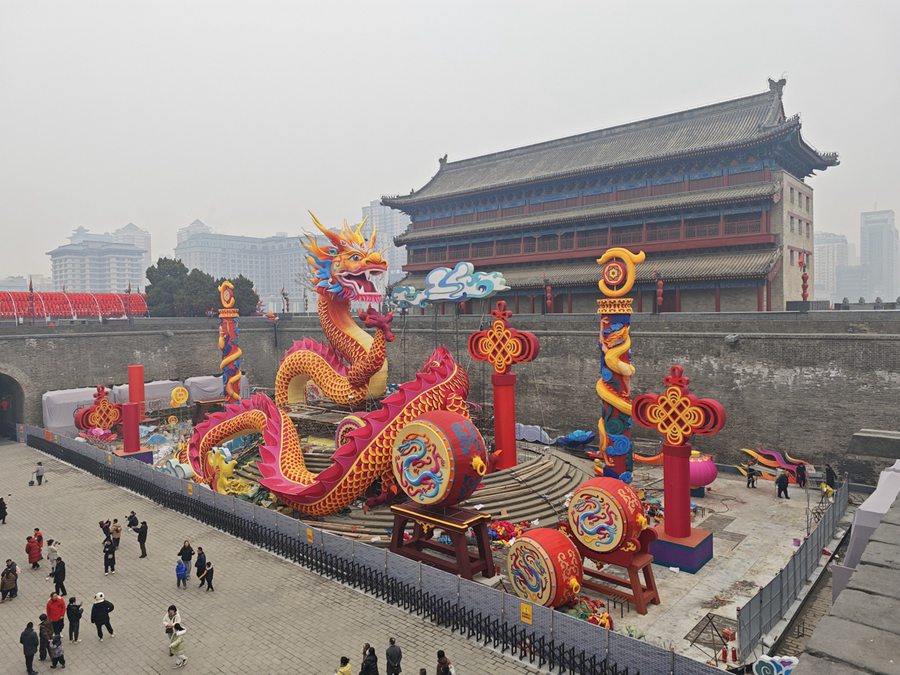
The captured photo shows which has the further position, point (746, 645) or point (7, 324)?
point (7, 324)

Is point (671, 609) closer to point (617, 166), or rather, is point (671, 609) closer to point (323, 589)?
point (323, 589)

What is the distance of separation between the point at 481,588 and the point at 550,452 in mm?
10065

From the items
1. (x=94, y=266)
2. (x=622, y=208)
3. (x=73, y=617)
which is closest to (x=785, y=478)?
(x=622, y=208)

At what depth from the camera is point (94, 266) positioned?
13250cm

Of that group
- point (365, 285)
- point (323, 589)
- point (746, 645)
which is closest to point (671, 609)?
point (746, 645)

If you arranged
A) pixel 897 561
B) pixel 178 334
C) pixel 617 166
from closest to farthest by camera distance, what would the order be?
1. pixel 897 561
2. pixel 617 166
3. pixel 178 334

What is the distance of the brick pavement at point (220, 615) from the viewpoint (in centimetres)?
912

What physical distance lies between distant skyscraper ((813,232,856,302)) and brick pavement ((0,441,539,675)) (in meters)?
113

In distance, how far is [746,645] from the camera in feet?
29.2

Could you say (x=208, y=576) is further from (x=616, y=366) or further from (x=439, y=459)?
(x=616, y=366)

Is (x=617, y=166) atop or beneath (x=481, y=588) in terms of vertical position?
atop

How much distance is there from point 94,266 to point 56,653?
144 meters

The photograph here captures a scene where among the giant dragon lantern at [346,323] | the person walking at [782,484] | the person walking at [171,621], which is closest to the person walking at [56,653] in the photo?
the person walking at [171,621]

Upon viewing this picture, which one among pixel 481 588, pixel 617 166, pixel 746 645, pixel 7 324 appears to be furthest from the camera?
pixel 617 166
